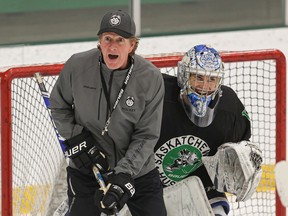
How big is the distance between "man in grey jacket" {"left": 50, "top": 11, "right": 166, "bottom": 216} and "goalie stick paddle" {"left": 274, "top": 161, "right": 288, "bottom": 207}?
0.93 metres

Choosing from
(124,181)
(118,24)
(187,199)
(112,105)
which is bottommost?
(187,199)

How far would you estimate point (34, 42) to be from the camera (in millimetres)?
5797

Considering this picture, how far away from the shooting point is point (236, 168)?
4047 millimetres

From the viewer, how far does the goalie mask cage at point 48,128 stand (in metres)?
3.99

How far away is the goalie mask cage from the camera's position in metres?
3.99

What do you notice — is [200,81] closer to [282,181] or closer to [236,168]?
[236,168]

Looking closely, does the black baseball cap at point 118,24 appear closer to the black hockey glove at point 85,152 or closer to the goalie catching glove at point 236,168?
the black hockey glove at point 85,152

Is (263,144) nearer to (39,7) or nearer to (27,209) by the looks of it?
(27,209)

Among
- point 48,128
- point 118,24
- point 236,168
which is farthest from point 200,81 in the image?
point 48,128

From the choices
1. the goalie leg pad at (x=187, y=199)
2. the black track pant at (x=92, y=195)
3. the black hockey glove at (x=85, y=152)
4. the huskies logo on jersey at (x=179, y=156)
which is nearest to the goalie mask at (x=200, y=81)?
the huskies logo on jersey at (x=179, y=156)

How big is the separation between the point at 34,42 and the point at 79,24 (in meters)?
0.54

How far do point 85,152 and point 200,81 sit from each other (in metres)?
0.57

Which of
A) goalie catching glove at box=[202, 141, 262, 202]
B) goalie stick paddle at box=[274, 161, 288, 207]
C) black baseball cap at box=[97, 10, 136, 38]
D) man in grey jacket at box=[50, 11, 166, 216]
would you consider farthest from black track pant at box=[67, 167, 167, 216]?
goalie stick paddle at box=[274, 161, 288, 207]

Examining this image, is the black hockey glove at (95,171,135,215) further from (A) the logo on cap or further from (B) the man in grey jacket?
(A) the logo on cap
